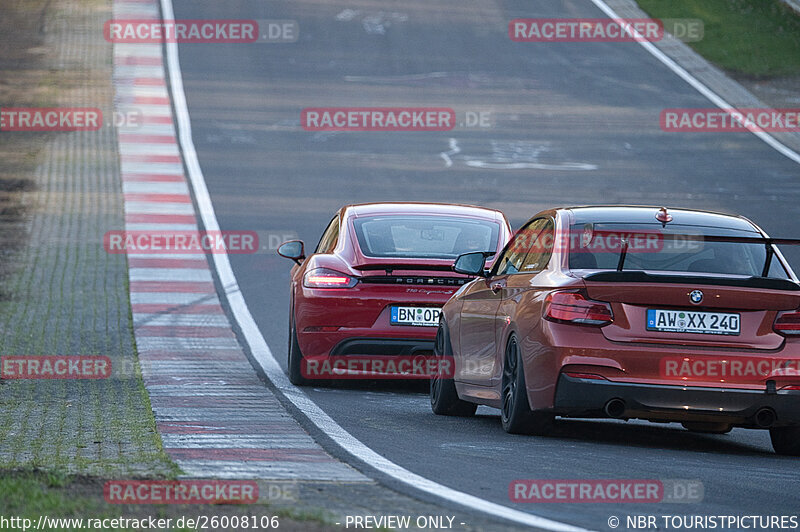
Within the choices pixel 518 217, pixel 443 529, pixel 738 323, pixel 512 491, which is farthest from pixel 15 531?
pixel 518 217

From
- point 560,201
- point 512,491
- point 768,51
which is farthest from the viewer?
point 768,51

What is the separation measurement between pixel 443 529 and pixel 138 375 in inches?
259

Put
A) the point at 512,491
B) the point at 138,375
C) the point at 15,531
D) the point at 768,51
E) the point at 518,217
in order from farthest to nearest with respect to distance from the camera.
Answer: the point at 768,51 < the point at 518,217 < the point at 138,375 < the point at 512,491 < the point at 15,531

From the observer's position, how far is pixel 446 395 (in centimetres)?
1038

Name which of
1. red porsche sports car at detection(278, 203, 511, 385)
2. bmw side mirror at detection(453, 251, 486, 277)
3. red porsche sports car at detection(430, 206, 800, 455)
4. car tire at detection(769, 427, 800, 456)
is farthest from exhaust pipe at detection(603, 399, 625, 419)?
red porsche sports car at detection(278, 203, 511, 385)

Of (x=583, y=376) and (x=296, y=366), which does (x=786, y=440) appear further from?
(x=296, y=366)

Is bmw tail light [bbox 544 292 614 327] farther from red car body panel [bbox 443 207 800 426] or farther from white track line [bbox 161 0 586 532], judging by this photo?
white track line [bbox 161 0 586 532]

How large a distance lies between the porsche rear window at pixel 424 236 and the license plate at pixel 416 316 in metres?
0.48

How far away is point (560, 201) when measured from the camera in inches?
908

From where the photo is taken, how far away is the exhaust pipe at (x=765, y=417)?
8.30 metres

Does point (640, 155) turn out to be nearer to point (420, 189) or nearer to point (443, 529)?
point (420, 189)

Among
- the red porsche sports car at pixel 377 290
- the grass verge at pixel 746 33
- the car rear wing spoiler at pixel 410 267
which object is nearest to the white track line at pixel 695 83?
the grass verge at pixel 746 33

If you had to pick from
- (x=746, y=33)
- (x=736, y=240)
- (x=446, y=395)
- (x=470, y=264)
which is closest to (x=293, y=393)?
(x=446, y=395)

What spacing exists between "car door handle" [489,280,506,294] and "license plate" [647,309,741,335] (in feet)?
4.68
